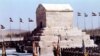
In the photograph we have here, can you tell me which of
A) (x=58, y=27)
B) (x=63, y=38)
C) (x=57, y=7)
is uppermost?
(x=57, y=7)

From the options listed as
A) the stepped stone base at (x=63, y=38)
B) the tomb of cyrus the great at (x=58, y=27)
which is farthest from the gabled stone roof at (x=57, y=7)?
the stepped stone base at (x=63, y=38)

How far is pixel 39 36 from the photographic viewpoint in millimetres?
53562

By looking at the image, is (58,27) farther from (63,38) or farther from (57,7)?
(63,38)

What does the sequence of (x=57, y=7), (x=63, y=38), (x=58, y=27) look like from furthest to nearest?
(x=57, y=7) < (x=58, y=27) < (x=63, y=38)

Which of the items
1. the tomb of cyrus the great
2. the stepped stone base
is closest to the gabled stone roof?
the tomb of cyrus the great

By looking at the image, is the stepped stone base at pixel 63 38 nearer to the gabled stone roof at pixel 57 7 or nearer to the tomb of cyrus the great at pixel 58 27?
the tomb of cyrus the great at pixel 58 27

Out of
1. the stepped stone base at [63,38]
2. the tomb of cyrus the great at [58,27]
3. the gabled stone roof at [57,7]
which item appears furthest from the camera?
the gabled stone roof at [57,7]

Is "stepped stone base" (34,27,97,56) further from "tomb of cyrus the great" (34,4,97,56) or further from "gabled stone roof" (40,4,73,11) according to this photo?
"gabled stone roof" (40,4,73,11)

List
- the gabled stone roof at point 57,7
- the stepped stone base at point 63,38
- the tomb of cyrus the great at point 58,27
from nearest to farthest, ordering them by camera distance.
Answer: the stepped stone base at point 63,38, the tomb of cyrus the great at point 58,27, the gabled stone roof at point 57,7

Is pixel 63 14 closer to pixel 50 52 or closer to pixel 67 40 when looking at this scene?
pixel 67 40

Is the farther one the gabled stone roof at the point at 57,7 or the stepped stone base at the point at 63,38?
the gabled stone roof at the point at 57,7

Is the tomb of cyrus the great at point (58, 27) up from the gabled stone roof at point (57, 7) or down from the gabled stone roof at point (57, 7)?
down

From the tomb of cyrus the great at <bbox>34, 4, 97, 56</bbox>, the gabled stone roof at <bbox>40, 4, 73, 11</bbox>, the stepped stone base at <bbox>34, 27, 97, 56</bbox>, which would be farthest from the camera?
the gabled stone roof at <bbox>40, 4, 73, 11</bbox>

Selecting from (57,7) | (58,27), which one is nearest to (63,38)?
(58,27)
